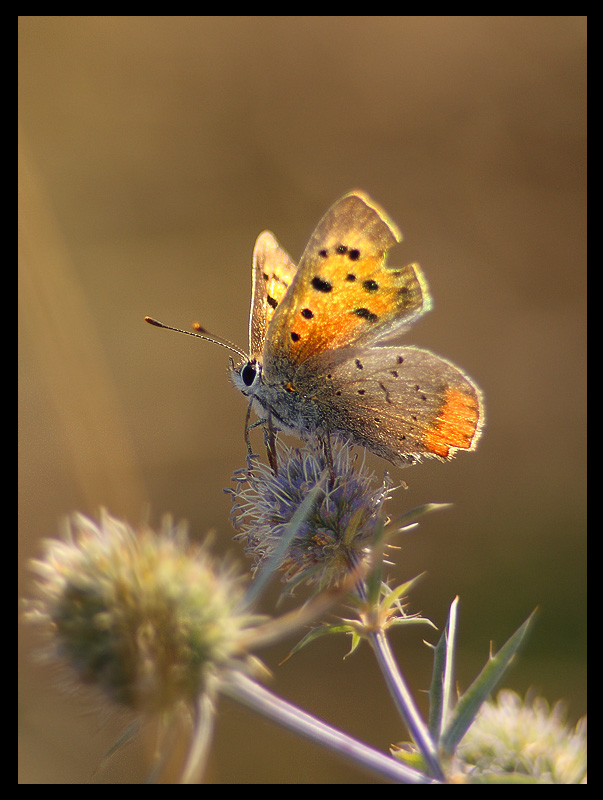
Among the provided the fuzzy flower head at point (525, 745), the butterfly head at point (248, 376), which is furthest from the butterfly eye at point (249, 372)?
the fuzzy flower head at point (525, 745)

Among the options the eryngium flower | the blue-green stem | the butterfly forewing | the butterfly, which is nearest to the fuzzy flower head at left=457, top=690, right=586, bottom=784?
the blue-green stem

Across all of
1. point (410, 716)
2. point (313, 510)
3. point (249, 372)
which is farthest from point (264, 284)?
point (410, 716)

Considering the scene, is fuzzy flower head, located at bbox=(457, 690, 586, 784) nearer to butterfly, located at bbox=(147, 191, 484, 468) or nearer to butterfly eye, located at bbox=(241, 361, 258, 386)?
butterfly, located at bbox=(147, 191, 484, 468)

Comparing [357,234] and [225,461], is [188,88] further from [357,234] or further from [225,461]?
[357,234]

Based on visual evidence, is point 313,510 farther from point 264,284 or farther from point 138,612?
point 264,284

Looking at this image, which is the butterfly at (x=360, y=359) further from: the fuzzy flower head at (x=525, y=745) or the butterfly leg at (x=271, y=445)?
the fuzzy flower head at (x=525, y=745)
